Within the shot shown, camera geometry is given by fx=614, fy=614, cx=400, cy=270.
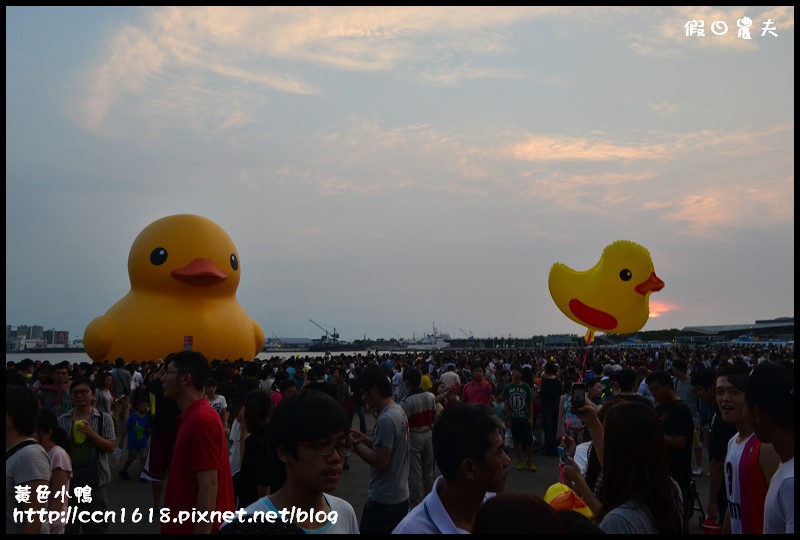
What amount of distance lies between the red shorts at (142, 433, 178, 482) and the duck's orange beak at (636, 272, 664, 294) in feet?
19.1

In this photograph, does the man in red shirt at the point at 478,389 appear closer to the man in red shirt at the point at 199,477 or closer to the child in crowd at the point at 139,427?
the child in crowd at the point at 139,427

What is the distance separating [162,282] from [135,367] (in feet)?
8.23

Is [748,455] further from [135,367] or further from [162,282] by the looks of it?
[162,282]

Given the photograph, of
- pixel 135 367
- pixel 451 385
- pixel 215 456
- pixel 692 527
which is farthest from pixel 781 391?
pixel 135 367

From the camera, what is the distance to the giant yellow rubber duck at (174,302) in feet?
53.4

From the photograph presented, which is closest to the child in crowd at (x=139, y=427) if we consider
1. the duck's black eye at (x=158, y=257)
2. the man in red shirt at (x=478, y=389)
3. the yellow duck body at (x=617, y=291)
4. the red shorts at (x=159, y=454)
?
the red shorts at (x=159, y=454)

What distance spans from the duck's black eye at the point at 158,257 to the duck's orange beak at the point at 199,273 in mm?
523

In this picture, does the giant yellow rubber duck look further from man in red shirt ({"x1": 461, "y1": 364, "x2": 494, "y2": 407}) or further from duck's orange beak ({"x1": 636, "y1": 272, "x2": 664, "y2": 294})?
duck's orange beak ({"x1": 636, "y1": 272, "x2": 664, "y2": 294})

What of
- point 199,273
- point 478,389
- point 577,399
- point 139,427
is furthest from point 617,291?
point 199,273

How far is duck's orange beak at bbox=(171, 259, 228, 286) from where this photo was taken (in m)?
16.2

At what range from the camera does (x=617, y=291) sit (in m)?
7.95

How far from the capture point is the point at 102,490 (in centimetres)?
538

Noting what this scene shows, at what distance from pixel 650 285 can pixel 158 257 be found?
1317cm

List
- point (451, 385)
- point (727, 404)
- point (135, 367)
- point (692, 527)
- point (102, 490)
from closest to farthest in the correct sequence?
1. point (727, 404)
2. point (102, 490)
3. point (692, 527)
4. point (451, 385)
5. point (135, 367)
